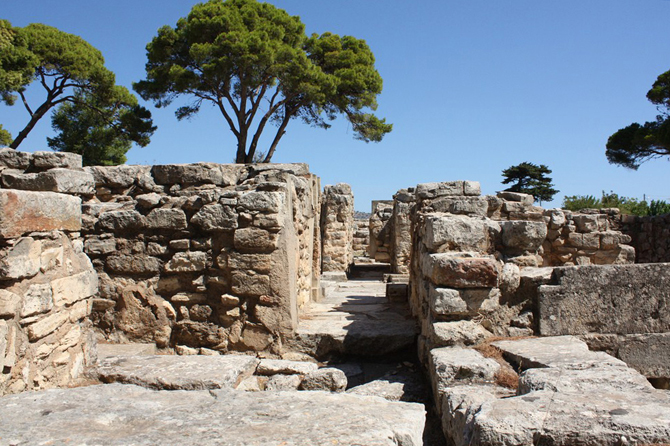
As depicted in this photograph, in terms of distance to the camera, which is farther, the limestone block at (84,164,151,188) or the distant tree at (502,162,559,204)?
the distant tree at (502,162,559,204)

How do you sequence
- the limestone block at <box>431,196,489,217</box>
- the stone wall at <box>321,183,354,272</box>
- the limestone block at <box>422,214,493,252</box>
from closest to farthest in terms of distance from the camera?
the limestone block at <box>422,214,493,252</box> < the limestone block at <box>431,196,489,217</box> < the stone wall at <box>321,183,354,272</box>

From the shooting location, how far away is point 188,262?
465 cm

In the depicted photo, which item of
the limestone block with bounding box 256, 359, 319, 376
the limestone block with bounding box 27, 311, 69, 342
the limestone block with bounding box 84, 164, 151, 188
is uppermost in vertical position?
the limestone block with bounding box 84, 164, 151, 188

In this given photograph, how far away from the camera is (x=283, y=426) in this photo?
195 centimetres

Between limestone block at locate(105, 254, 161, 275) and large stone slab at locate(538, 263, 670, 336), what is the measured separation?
3366mm

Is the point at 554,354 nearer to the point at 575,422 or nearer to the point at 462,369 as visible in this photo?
the point at 462,369

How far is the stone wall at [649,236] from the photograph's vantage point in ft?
34.4

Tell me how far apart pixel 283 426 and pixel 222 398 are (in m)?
0.51

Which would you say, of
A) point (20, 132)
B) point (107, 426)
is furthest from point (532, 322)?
point (20, 132)

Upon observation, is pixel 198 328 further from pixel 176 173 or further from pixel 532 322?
pixel 532 322

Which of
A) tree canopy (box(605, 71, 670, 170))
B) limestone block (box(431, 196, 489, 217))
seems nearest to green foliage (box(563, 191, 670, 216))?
tree canopy (box(605, 71, 670, 170))

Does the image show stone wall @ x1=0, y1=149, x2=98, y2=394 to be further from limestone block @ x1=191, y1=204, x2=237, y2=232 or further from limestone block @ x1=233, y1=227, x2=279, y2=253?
limestone block @ x1=233, y1=227, x2=279, y2=253

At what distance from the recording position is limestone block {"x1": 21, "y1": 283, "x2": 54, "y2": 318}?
2.79m

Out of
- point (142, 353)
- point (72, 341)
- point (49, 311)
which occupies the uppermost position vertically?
point (49, 311)
